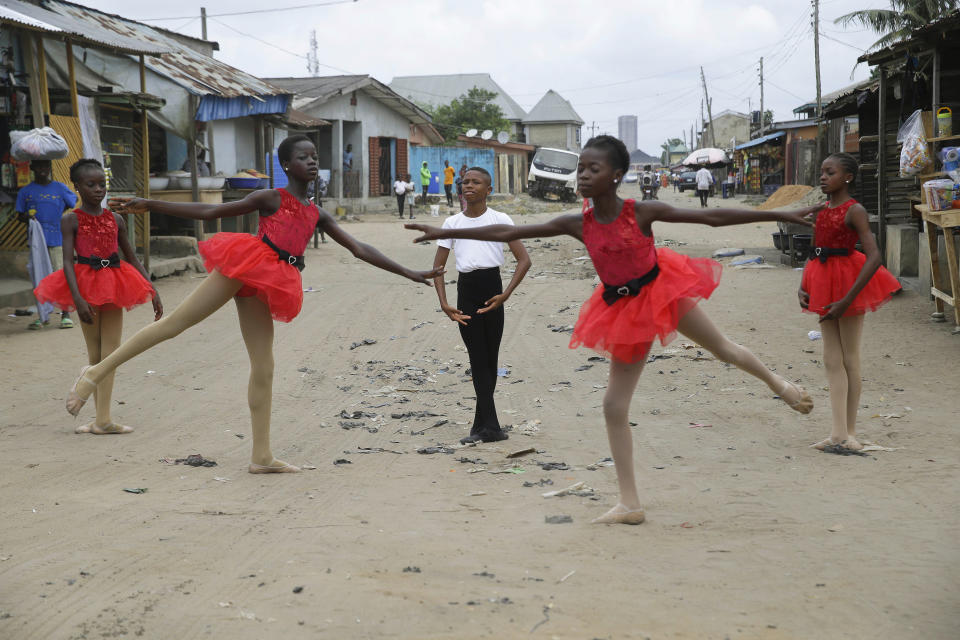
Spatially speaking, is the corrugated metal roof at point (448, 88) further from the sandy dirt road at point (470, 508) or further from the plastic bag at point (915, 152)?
the sandy dirt road at point (470, 508)

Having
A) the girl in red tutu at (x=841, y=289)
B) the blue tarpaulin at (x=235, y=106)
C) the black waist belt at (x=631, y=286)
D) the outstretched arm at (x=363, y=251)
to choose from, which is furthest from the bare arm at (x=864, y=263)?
the blue tarpaulin at (x=235, y=106)

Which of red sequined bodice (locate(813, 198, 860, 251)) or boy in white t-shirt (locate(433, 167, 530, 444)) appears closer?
red sequined bodice (locate(813, 198, 860, 251))

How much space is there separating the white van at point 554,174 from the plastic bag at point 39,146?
99.5 ft

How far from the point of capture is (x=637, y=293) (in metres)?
4.52

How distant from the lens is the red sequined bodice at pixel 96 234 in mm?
6715

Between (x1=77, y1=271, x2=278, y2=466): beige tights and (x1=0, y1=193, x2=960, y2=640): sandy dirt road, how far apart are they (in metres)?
0.33

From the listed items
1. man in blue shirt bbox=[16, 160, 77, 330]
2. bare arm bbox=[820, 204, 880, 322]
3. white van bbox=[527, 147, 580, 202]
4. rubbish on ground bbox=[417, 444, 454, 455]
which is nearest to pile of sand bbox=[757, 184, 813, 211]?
bare arm bbox=[820, 204, 880, 322]

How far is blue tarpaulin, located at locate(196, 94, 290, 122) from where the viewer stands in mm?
18391

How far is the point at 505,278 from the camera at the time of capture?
55.2 feet

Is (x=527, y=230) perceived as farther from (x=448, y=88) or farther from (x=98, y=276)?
(x=448, y=88)

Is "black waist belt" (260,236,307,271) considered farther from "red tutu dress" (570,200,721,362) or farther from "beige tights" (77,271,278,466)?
"red tutu dress" (570,200,721,362)

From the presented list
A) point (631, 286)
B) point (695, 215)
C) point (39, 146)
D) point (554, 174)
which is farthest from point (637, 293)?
point (554, 174)

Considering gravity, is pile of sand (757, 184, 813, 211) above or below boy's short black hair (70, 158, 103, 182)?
above

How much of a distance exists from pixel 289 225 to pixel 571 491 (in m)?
2.30
